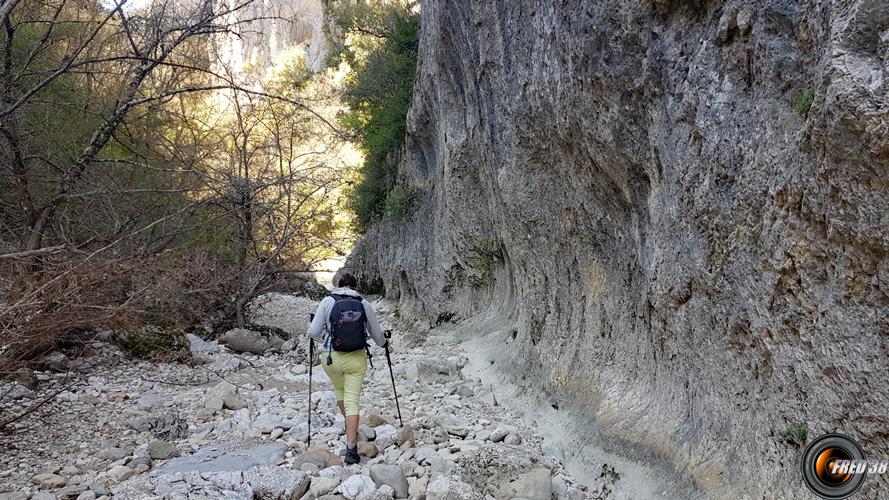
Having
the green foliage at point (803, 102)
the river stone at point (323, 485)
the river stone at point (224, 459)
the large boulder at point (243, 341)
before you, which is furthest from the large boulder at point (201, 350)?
the green foliage at point (803, 102)

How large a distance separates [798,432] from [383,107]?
16025mm

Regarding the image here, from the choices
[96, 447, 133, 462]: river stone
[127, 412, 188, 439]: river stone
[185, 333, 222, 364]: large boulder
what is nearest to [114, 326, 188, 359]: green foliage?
[185, 333, 222, 364]: large boulder

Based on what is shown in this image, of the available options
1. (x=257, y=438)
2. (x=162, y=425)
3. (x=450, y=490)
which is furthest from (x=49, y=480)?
(x=450, y=490)

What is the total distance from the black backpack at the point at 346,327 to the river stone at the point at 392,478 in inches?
46.8

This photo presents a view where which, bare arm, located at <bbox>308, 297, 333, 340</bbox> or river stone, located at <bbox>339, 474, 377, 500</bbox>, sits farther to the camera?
bare arm, located at <bbox>308, 297, 333, 340</bbox>

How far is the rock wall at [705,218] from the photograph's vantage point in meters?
2.54

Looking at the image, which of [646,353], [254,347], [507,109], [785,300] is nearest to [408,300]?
[254,347]

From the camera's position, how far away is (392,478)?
4.67 m

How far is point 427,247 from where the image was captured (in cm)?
1382

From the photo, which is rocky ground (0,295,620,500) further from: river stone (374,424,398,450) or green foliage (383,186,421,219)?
green foliage (383,186,421,219)

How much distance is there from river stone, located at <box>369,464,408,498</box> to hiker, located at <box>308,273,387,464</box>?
65 cm

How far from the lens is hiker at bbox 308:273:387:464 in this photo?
5.50 meters

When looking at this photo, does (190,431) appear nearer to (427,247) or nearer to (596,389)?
(596,389)

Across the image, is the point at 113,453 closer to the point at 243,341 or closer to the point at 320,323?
the point at 320,323
